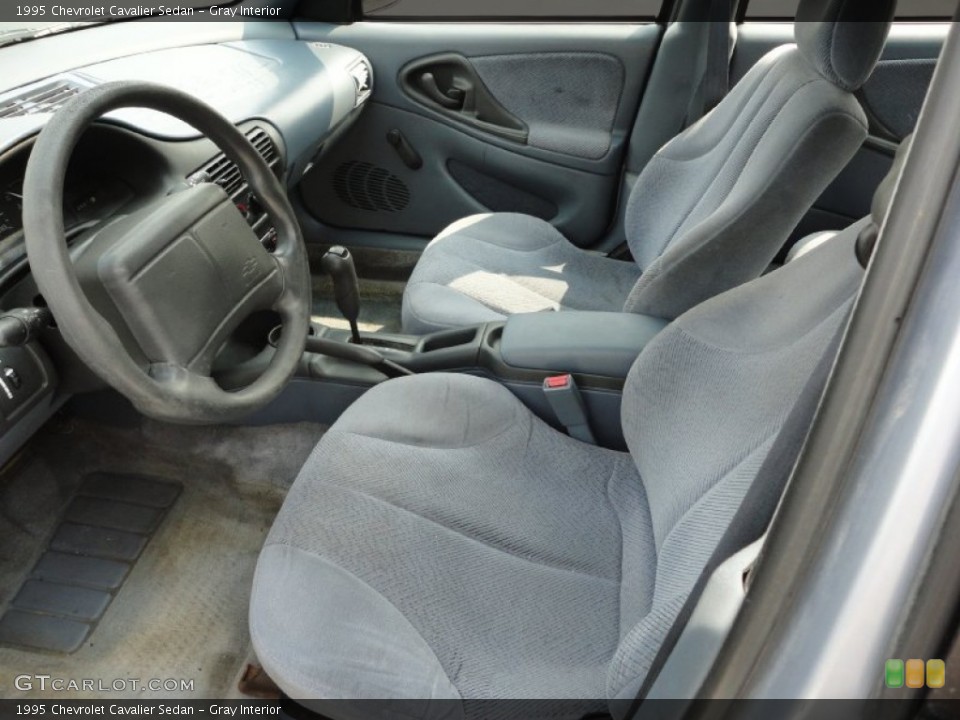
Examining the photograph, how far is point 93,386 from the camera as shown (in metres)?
Result: 1.10

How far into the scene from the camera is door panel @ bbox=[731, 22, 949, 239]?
68.2 inches

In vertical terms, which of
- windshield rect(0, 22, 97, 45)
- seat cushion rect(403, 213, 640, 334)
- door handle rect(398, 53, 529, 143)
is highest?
windshield rect(0, 22, 97, 45)

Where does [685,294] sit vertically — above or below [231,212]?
below

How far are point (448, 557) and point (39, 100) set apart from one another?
37.9 inches

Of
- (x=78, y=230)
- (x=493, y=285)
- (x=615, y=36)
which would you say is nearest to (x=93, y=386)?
(x=78, y=230)

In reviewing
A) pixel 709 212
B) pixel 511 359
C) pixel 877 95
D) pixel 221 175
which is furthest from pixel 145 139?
pixel 877 95

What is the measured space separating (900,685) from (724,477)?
0.31m

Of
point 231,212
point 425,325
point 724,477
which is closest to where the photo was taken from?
point 724,477

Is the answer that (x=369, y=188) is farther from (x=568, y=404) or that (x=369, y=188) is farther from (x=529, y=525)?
(x=529, y=525)

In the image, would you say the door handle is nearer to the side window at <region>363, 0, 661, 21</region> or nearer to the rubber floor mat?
the side window at <region>363, 0, 661, 21</region>

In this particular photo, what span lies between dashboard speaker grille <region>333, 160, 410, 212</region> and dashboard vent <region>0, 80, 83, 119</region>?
899 millimetres

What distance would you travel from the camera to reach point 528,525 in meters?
1.00

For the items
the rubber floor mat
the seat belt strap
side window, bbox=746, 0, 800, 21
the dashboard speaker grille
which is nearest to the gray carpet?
the rubber floor mat

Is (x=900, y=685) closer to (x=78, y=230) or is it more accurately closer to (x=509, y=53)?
(x=78, y=230)
